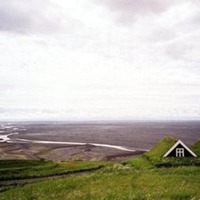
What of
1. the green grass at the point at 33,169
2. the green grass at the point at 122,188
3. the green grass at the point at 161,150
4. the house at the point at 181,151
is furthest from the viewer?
the green grass at the point at 161,150

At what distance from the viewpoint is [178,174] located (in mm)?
34719

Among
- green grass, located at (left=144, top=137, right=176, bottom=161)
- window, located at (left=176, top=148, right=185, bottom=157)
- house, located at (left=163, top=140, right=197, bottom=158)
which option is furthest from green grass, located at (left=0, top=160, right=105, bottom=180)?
window, located at (left=176, top=148, right=185, bottom=157)

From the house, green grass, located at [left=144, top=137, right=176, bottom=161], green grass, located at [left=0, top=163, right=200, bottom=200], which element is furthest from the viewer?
green grass, located at [left=144, top=137, right=176, bottom=161]

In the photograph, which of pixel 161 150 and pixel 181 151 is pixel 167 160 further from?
pixel 161 150

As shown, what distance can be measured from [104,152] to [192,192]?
68.3m

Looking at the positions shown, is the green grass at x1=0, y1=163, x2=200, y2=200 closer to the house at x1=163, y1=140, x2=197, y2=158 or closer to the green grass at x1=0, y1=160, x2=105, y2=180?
the house at x1=163, y1=140, x2=197, y2=158

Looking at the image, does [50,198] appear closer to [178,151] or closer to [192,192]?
[192,192]

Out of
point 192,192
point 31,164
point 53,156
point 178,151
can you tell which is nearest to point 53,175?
point 31,164

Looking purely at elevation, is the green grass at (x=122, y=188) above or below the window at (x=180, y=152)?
below

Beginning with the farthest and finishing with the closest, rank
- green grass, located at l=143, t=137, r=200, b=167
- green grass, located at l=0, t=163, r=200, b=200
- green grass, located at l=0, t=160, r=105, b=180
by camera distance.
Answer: green grass, located at l=0, t=160, r=105, b=180
green grass, located at l=143, t=137, r=200, b=167
green grass, located at l=0, t=163, r=200, b=200

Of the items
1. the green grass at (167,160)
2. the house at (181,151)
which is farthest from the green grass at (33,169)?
the house at (181,151)

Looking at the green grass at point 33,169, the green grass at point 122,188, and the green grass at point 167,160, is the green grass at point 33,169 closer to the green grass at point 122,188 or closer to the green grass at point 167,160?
the green grass at point 167,160

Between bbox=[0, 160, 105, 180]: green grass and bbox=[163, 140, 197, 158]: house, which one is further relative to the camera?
bbox=[0, 160, 105, 180]: green grass

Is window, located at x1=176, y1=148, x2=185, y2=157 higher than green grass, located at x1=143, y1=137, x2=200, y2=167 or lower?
higher
